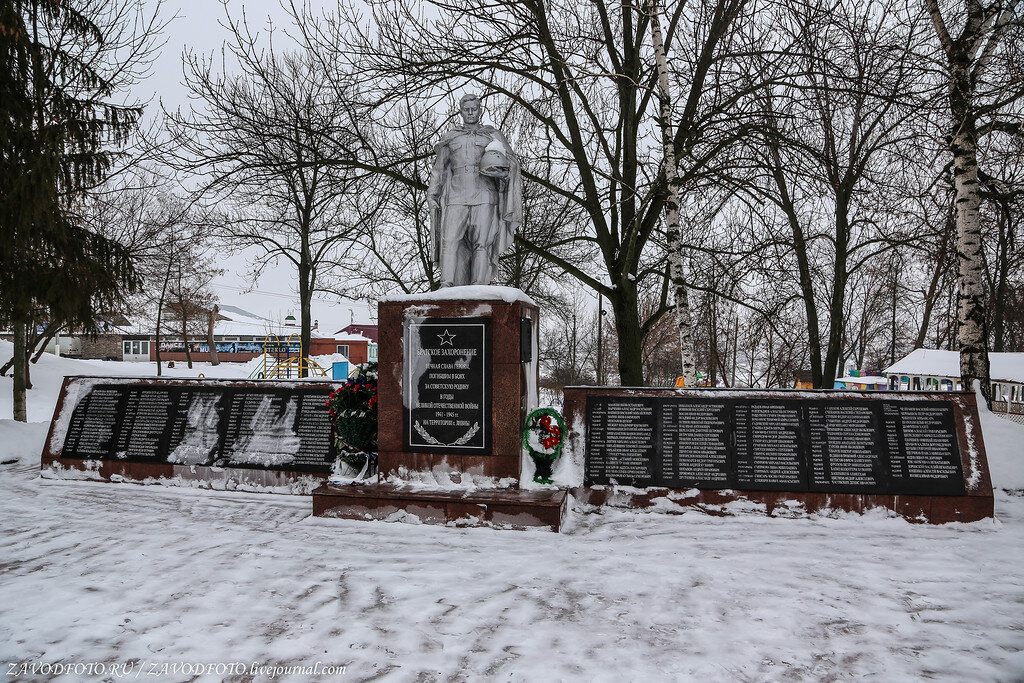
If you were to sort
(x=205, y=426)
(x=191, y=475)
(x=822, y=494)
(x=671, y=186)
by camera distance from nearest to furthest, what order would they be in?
(x=822, y=494) → (x=191, y=475) → (x=205, y=426) → (x=671, y=186)

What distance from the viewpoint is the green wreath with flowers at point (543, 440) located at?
18.5 feet

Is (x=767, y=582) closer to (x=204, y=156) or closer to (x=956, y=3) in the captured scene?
(x=956, y=3)

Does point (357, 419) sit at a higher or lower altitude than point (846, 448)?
higher

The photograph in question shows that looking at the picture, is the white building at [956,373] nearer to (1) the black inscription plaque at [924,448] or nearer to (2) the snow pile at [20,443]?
(1) the black inscription plaque at [924,448]

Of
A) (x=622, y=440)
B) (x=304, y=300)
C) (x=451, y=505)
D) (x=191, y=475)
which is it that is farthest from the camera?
(x=304, y=300)

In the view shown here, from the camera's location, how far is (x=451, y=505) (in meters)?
5.21

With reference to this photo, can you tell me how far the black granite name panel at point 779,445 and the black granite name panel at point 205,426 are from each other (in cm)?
297

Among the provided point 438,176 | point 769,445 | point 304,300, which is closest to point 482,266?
point 438,176

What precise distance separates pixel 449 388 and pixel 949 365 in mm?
25155

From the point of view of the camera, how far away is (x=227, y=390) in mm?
7000

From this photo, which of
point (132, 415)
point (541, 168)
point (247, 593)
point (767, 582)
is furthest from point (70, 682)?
point (541, 168)

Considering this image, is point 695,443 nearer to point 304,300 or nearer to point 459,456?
point 459,456

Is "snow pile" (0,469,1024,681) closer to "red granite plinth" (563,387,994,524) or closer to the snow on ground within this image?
the snow on ground

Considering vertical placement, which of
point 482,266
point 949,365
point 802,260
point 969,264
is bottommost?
point 482,266
